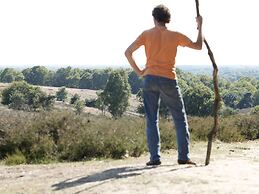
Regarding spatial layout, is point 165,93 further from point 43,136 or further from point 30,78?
point 30,78

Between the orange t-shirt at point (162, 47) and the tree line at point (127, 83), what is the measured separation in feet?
220

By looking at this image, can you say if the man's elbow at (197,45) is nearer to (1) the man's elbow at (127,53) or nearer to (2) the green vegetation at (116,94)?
(1) the man's elbow at (127,53)

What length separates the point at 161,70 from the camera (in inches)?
286

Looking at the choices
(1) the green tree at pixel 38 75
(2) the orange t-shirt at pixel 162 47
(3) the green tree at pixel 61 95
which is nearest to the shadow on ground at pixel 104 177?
(2) the orange t-shirt at pixel 162 47

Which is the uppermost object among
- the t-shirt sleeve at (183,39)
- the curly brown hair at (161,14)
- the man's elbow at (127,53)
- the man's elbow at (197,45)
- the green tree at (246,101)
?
the curly brown hair at (161,14)

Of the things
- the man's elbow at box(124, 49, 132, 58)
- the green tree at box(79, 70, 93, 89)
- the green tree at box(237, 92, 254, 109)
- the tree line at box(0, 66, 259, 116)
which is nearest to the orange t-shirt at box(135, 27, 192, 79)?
the man's elbow at box(124, 49, 132, 58)

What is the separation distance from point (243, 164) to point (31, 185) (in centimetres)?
305

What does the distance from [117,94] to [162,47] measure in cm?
8986

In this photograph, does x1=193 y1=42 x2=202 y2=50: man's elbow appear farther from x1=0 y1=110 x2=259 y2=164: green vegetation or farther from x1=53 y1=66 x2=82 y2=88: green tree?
x1=53 y1=66 x2=82 y2=88: green tree

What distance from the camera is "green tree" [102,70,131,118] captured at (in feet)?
314

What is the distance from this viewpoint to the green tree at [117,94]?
95.6 meters

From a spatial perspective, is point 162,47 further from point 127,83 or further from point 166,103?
point 127,83

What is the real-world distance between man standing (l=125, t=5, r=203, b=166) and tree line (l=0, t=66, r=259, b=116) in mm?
67019

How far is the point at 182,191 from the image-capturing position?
5.88 m
